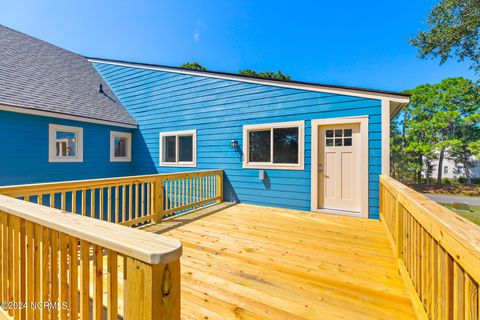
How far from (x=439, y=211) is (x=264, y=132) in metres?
4.53

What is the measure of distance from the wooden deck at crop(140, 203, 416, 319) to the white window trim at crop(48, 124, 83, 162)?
4055 millimetres

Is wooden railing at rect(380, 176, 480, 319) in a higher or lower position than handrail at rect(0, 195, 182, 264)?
lower

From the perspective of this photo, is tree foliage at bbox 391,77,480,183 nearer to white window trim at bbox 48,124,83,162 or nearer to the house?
the house

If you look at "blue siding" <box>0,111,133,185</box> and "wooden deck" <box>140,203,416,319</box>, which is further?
"blue siding" <box>0,111,133,185</box>

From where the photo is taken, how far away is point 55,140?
589 centimetres

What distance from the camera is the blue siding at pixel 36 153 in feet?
16.5

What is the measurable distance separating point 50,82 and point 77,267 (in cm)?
807

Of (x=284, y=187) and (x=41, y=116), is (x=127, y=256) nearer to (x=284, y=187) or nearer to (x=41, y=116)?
(x=284, y=187)

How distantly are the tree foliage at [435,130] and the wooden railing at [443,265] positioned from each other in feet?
66.0

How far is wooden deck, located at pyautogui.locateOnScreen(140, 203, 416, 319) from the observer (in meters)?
1.78

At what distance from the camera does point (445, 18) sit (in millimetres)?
7871

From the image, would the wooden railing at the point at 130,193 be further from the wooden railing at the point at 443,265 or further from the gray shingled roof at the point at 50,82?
the wooden railing at the point at 443,265

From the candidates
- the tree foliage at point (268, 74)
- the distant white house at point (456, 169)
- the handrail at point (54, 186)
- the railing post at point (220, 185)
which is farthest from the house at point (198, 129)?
the distant white house at point (456, 169)

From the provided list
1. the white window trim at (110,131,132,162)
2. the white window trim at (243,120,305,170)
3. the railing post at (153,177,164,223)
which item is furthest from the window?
the white window trim at (110,131,132,162)
